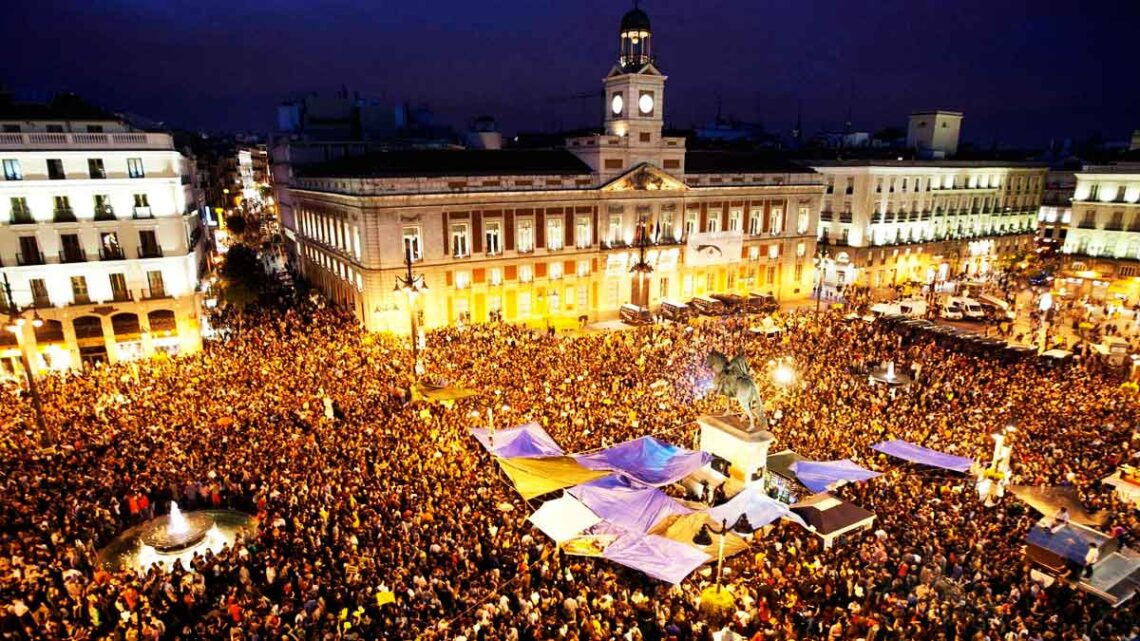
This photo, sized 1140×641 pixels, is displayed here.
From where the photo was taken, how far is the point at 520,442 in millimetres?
20266

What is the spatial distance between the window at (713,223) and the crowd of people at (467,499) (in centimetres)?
2032

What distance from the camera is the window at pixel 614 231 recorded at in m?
45.2

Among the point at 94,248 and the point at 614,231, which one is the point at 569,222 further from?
the point at 94,248

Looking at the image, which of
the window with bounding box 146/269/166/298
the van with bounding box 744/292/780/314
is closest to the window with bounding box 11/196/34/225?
the window with bounding box 146/269/166/298

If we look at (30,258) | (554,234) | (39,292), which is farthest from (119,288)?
(554,234)

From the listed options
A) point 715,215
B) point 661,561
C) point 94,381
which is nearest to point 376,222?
point 94,381

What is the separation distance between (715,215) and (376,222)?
2525cm

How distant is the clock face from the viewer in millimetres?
44250

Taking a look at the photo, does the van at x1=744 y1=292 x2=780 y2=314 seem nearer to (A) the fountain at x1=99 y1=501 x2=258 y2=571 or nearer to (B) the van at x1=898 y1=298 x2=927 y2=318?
(B) the van at x1=898 y1=298 x2=927 y2=318

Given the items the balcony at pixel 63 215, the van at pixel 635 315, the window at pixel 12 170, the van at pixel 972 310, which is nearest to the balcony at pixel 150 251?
the balcony at pixel 63 215

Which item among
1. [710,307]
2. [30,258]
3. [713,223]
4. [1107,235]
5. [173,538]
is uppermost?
[30,258]

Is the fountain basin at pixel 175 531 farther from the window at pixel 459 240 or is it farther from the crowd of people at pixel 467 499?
the window at pixel 459 240

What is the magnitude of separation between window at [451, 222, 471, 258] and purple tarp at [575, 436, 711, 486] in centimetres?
2333

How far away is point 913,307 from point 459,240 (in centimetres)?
3041
